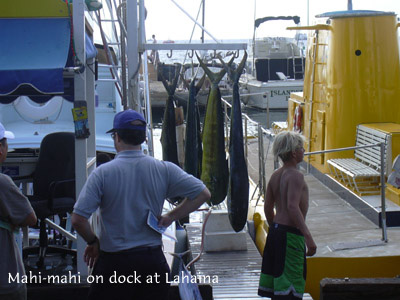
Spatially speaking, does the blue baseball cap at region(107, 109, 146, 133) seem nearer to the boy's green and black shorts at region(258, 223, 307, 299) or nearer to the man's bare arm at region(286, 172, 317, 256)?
the man's bare arm at region(286, 172, 317, 256)

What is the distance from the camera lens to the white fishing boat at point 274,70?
33.8m

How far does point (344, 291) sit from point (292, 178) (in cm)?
135

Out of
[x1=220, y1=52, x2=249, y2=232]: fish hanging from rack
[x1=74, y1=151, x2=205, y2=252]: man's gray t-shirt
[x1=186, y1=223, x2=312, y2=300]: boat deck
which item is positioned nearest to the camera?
[x1=74, y1=151, x2=205, y2=252]: man's gray t-shirt

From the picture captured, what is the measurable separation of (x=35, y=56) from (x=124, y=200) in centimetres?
173

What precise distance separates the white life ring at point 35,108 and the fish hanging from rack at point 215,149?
4589 millimetres

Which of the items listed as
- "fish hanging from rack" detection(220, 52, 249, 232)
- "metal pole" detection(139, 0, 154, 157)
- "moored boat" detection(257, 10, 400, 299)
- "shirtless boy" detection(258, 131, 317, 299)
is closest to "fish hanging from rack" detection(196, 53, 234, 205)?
"fish hanging from rack" detection(220, 52, 249, 232)

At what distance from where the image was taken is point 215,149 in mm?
4797

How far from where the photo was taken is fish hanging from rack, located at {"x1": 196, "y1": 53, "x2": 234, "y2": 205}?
4.77m

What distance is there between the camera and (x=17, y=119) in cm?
966

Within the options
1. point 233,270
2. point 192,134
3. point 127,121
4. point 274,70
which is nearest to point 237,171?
point 192,134

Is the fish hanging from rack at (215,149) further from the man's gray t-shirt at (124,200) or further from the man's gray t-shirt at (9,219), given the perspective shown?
the man's gray t-shirt at (9,219)

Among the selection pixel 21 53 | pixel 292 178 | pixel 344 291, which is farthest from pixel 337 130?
pixel 21 53

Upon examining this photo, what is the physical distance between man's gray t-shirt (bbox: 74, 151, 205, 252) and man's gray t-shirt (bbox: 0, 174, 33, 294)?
13.6 inches

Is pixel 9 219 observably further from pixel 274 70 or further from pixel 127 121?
pixel 274 70
